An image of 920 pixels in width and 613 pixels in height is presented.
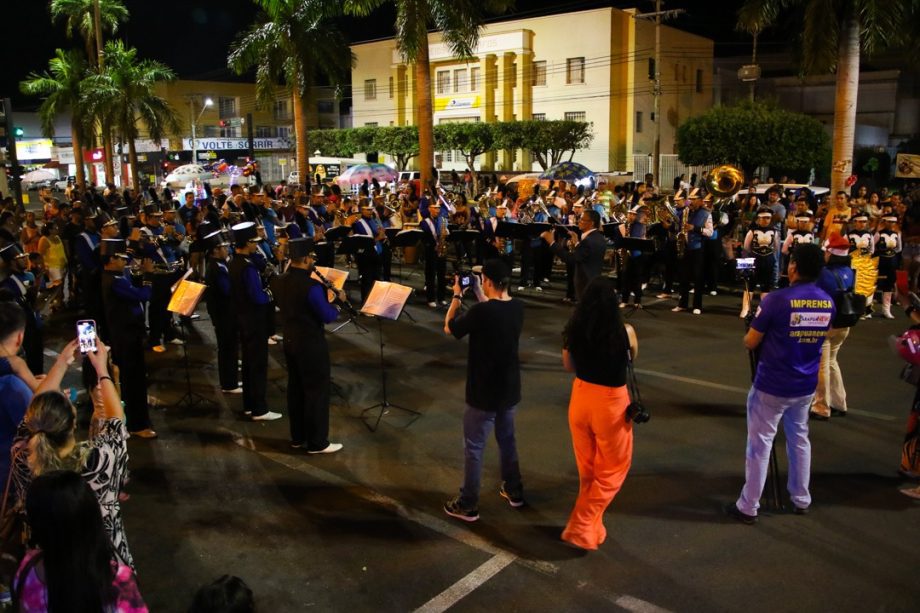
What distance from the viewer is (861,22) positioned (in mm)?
16859

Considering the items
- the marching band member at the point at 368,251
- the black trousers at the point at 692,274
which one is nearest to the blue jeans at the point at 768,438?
the black trousers at the point at 692,274

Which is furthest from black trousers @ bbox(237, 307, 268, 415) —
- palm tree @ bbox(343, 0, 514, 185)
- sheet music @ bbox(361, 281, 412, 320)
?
palm tree @ bbox(343, 0, 514, 185)

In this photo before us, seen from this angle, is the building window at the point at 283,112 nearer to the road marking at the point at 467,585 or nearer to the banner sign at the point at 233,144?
the banner sign at the point at 233,144

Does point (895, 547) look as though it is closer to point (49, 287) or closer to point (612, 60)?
point (49, 287)

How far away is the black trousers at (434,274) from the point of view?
566 inches

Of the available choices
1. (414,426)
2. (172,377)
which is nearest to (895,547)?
(414,426)

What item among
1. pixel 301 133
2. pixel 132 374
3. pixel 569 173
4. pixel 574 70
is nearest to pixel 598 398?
pixel 132 374

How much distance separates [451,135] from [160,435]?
134ft

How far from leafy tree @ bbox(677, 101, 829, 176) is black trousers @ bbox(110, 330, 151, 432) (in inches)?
1220

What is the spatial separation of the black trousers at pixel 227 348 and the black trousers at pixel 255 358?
0.89m

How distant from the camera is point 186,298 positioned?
8367 millimetres

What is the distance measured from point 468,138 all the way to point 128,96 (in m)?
19.9

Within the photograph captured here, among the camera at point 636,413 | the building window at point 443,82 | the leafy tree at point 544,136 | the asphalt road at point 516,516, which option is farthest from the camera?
the building window at point 443,82

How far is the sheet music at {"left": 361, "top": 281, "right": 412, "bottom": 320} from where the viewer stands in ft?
24.5
